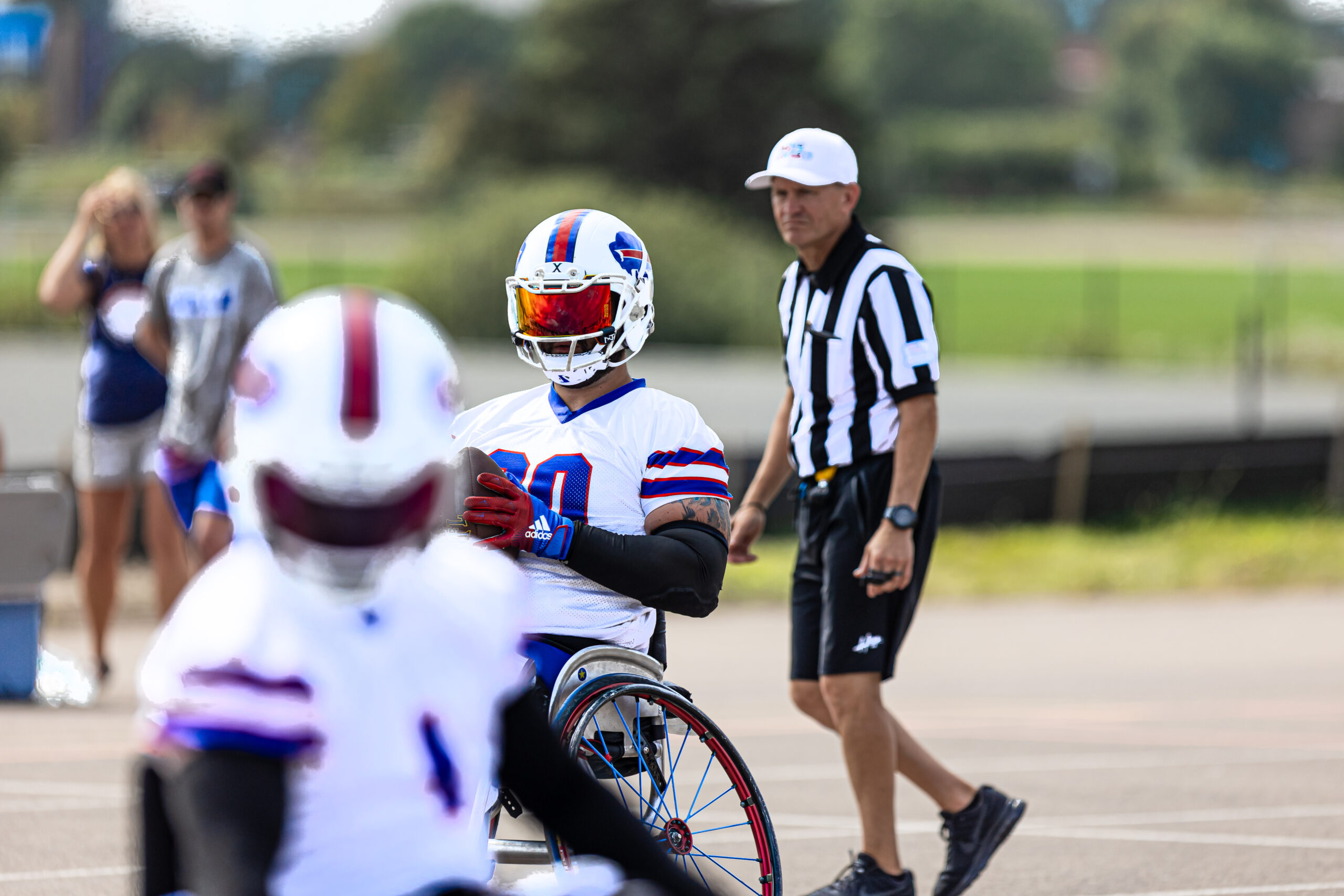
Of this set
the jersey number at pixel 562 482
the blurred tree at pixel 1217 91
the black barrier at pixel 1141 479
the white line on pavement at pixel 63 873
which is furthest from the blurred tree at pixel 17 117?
the blurred tree at pixel 1217 91

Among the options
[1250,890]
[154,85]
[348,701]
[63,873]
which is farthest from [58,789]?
[154,85]

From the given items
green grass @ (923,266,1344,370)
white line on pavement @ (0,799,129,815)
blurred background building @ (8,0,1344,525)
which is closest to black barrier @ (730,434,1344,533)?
blurred background building @ (8,0,1344,525)

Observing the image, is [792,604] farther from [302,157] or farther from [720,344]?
[302,157]

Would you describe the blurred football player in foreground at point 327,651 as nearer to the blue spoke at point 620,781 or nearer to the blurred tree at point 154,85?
the blue spoke at point 620,781

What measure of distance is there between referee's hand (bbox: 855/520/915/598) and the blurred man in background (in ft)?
12.1

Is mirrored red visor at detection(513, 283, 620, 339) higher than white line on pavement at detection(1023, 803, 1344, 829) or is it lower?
higher

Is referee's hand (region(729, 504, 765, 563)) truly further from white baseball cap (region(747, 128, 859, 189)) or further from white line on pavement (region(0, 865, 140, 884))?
white line on pavement (region(0, 865, 140, 884))

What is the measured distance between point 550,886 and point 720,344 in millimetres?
37614

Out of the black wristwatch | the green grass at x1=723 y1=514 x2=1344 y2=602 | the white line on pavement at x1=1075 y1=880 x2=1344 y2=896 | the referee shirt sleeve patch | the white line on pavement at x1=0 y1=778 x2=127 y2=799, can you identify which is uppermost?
the referee shirt sleeve patch

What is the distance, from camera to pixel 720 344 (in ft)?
131

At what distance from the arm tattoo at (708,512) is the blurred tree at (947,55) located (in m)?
133

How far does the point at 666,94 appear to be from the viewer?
186 feet

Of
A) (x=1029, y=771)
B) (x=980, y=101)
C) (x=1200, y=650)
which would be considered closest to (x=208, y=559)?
(x=1029, y=771)

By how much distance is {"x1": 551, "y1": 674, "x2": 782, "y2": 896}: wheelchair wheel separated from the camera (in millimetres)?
3865
